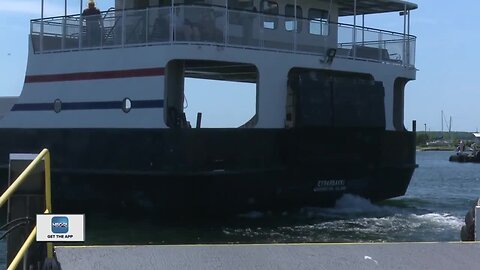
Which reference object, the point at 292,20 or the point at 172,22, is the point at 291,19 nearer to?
the point at 292,20

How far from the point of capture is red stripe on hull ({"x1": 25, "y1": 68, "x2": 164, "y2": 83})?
12.9 meters

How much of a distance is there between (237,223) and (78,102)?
3.55m

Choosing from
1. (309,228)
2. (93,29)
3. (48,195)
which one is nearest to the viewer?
(48,195)

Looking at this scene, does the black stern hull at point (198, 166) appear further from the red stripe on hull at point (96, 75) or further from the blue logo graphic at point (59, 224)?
the blue logo graphic at point (59, 224)

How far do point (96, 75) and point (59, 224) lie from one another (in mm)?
9110

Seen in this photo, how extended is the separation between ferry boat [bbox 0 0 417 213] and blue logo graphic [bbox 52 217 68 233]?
24.6 feet

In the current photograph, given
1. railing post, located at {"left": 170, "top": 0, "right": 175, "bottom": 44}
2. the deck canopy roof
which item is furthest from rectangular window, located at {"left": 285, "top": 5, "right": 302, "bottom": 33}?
railing post, located at {"left": 170, "top": 0, "right": 175, "bottom": 44}

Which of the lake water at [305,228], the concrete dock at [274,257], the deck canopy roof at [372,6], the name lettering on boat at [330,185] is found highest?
the deck canopy roof at [372,6]

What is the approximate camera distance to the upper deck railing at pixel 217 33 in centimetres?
1300

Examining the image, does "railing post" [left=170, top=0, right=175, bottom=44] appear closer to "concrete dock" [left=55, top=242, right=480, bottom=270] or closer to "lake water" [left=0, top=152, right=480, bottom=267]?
"lake water" [left=0, top=152, right=480, bottom=267]

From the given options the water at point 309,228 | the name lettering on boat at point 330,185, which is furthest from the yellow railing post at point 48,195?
Answer: the name lettering on boat at point 330,185

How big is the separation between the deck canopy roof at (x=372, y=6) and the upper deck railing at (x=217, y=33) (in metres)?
0.83

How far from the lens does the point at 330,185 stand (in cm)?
1438

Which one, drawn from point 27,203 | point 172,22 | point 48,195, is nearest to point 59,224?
point 48,195
